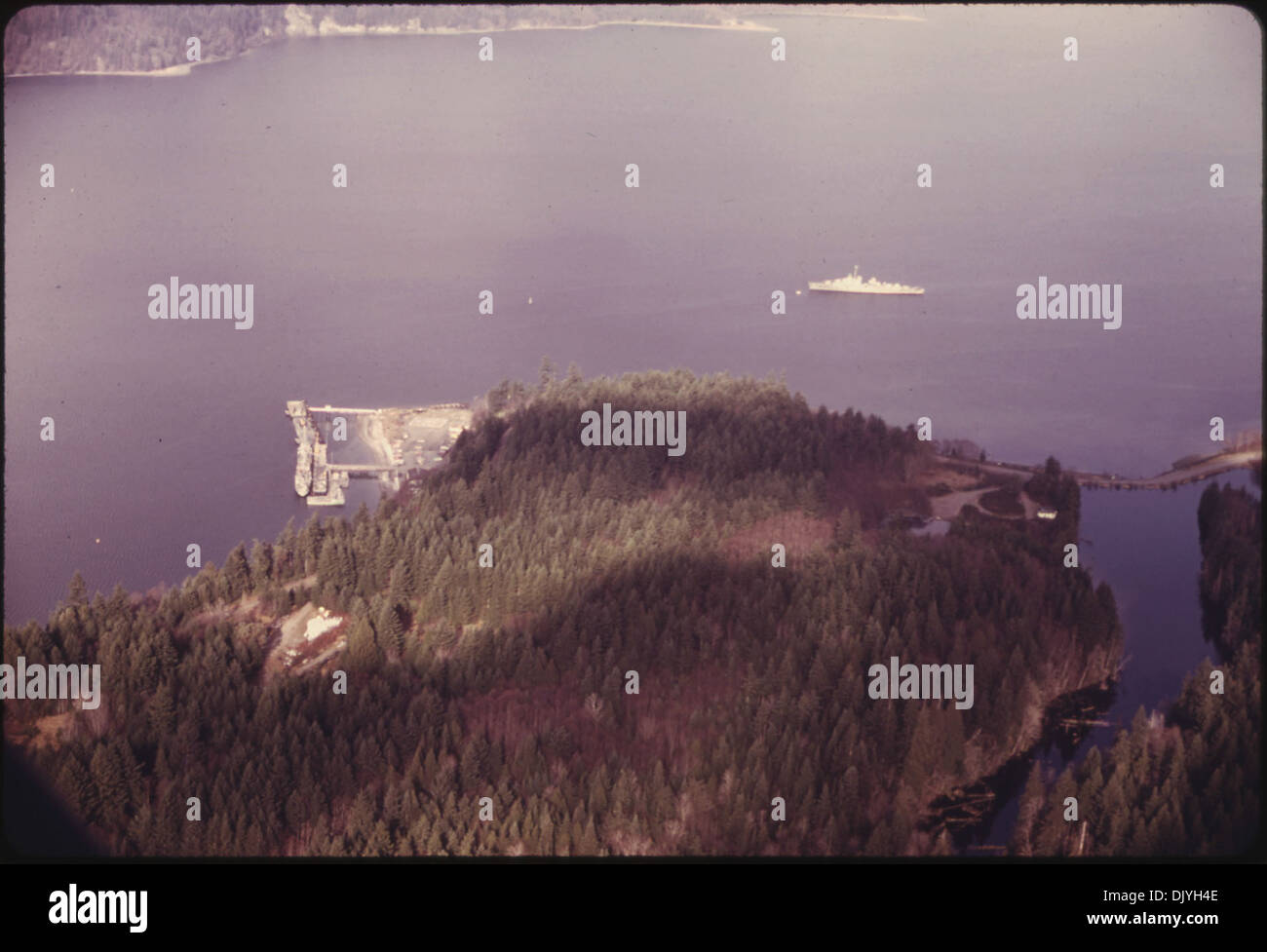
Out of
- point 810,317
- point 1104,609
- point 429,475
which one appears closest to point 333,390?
point 429,475

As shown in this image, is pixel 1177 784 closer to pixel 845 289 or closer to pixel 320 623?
pixel 320 623

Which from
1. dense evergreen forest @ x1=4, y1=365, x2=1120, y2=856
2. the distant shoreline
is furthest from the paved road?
the distant shoreline

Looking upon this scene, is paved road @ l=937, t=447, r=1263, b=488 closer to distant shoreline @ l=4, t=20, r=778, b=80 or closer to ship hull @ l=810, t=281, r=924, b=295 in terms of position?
ship hull @ l=810, t=281, r=924, b=295

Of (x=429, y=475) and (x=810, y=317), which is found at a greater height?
(x=810, y=317)

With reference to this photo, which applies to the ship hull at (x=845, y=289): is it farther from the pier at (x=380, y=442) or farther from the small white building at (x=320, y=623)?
the small white building at (x=320, y=623)

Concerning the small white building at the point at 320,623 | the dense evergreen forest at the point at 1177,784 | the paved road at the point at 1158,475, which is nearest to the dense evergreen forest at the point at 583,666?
the small white building at the point at 320,623
